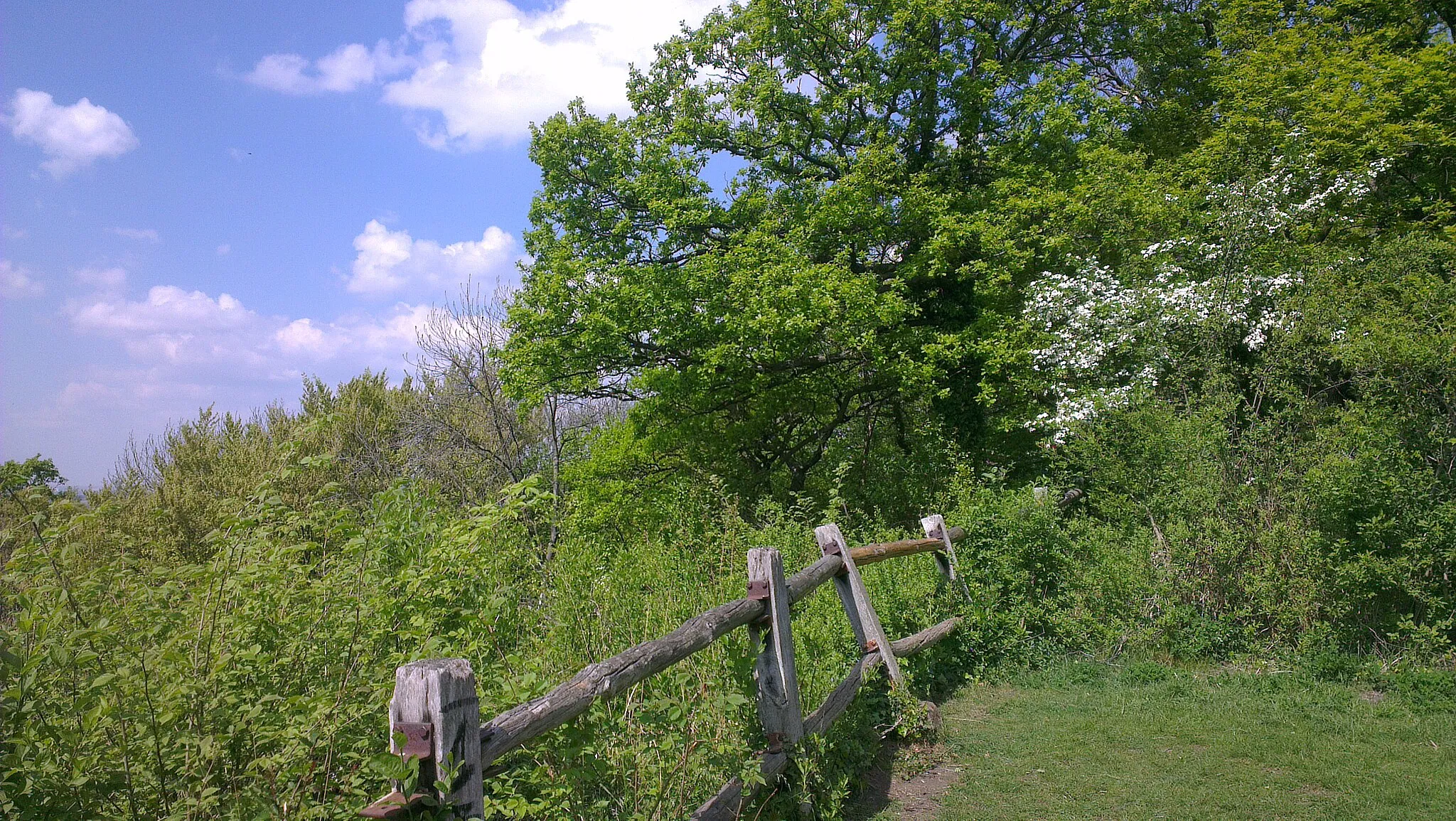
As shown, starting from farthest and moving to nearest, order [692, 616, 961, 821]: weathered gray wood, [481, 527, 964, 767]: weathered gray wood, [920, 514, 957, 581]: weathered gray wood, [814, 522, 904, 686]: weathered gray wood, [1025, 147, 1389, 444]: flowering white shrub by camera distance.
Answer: [1025, 147, 1389, 444]: flowering white shrub < [920, 514, 957, 581]: weathered gray wood < [814, 522, 904, 686]: weathered gray wood < [692, 616, 961, 821]: weathered gray wood < [481, 527, 964, 767]: weathered gray wood

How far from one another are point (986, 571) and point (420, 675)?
21.3 feet

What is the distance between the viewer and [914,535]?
14031 millimetres

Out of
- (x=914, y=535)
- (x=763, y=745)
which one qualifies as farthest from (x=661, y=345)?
(x=763, y=745)

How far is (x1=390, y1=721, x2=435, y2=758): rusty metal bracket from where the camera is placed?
7.19ft

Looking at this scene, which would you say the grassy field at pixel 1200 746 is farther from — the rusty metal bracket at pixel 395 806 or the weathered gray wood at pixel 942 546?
the rusty metal bracket at pixel 395 806

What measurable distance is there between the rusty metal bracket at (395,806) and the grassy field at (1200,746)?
337 centimetres

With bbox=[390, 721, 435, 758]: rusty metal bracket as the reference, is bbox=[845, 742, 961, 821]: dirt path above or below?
below

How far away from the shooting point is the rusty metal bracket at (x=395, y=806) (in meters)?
2.07

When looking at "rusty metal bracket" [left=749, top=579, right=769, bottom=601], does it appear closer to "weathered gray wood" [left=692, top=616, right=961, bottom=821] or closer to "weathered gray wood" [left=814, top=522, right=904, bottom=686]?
"weathered gray wood" [left=692, top=616, right=961, bottom=821]

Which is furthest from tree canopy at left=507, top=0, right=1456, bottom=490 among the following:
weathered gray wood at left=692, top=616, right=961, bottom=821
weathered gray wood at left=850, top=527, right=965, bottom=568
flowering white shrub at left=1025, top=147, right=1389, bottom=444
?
weathered gray wood at left=692, top=616, right=961, bottom=821

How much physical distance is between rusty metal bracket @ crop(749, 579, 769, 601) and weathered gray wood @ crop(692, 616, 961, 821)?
71cm

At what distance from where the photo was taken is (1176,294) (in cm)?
1125

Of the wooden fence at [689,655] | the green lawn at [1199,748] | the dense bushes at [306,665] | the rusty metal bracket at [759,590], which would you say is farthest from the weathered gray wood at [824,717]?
the rusty metal bracket at [759,590]

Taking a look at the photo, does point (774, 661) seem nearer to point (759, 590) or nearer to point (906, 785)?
point (759, 590)
